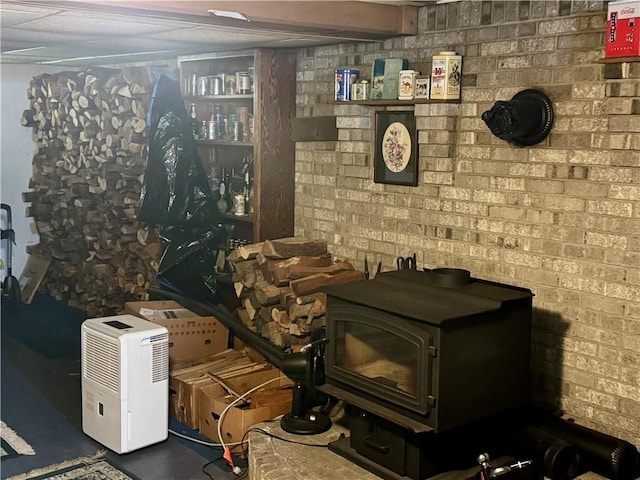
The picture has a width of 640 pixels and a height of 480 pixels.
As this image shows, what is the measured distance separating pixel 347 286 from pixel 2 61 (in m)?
4.38

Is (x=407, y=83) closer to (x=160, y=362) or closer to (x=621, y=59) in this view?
(x=621, y=59)

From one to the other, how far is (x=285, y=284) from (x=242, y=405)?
70 cm

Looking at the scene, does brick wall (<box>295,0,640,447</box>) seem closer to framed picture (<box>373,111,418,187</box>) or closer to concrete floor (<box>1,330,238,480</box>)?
framed picture (<box>373,111,418,187</box>)

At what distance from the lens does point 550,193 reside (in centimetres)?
323

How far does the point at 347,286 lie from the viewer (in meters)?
3.27

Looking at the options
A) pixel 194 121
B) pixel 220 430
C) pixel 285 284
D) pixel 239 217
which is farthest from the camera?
pixel 194 121

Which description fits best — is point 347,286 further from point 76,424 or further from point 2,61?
point 2,61

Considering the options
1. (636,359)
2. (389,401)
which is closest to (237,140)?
(389,401)

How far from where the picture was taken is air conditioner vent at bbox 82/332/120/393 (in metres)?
3.69

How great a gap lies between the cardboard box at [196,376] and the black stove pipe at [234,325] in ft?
0.37

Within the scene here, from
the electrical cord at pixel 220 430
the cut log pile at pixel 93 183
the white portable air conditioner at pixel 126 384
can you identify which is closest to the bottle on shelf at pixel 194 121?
the cut log pile at pixel 93 183

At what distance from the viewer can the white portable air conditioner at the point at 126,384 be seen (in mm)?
3672

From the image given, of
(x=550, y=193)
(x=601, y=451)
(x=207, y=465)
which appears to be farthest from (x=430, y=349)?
(x=207, y=465)

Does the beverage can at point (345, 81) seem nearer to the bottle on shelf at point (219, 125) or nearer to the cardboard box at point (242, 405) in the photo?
the bottle on shelf at point (219, 125)
